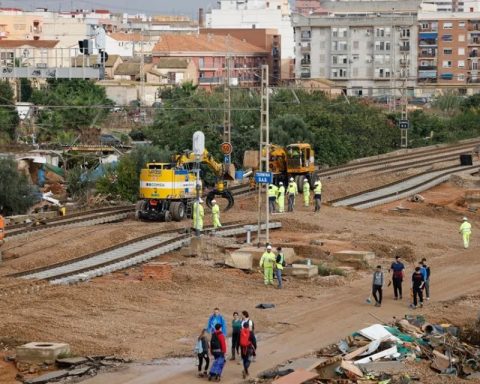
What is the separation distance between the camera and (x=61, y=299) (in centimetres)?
3028

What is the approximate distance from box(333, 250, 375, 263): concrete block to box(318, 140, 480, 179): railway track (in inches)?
1016

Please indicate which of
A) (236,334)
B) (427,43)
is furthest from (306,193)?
(427,43)

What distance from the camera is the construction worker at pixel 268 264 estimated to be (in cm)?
3388

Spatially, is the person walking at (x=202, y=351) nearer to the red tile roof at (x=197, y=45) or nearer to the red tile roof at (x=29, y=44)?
the red tile roof at (x=29, y=44)

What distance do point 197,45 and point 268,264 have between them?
357ft

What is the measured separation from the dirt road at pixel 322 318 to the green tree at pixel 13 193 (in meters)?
22.5

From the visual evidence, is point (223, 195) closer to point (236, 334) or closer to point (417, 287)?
point (417, 287)

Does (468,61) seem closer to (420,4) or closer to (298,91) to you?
(420,4)

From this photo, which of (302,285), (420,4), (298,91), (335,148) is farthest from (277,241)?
(420,4)

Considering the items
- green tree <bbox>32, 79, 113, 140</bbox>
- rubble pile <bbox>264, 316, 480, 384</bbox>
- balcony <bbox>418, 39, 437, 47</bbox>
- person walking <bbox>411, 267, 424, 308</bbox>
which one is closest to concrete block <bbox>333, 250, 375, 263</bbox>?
person walking <bbox>411, 267, 424, 308</bbox>

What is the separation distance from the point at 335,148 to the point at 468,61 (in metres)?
65.8

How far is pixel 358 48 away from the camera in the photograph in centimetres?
13425

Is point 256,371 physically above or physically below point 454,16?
below

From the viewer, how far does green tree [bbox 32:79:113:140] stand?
91562 millimetres
